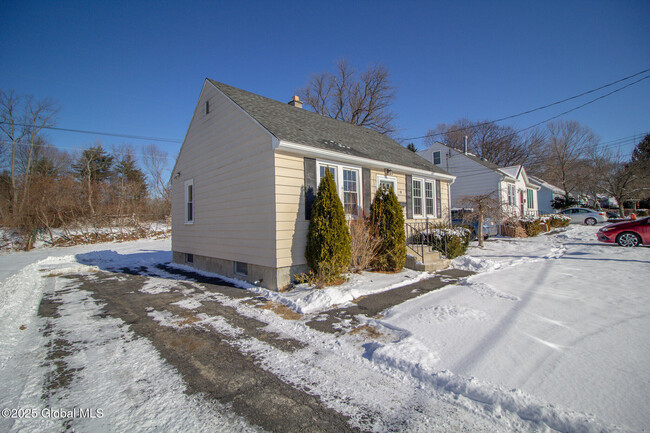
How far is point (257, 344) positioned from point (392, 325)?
1.99 meters

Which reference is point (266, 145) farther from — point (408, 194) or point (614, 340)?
point (614, 340)

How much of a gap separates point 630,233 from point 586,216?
669 inches

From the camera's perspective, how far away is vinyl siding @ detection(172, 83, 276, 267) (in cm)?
732

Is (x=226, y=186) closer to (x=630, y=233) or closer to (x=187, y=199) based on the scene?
(x=187, y=199)

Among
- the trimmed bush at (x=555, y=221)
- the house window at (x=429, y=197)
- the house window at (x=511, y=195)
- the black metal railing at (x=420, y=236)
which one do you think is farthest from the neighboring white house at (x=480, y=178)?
the black metal railing at (x=420, y=236)

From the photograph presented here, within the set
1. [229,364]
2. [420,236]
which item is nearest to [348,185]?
[420,236]

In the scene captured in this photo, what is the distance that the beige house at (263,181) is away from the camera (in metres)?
7.14

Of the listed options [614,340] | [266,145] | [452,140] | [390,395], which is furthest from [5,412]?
[452,140]

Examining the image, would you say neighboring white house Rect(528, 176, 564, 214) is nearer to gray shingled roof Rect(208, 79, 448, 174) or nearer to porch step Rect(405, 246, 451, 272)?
gray shingled roof Rect(208, 79, 448, 174)

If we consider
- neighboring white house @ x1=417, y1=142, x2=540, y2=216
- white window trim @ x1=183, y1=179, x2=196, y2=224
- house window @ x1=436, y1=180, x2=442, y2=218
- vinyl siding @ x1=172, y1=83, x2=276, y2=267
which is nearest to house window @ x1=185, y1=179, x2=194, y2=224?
white window trim @ x1=183, y1=179, x2=196, y2=224

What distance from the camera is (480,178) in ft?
71.8

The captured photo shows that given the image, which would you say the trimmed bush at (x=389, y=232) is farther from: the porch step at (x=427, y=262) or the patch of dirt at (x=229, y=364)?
the patch of dirt at (x=229, y=364)

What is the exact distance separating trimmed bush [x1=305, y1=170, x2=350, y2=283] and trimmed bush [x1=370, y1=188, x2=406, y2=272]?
1.36 metres

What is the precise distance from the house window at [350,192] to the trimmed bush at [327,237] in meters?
1.28
